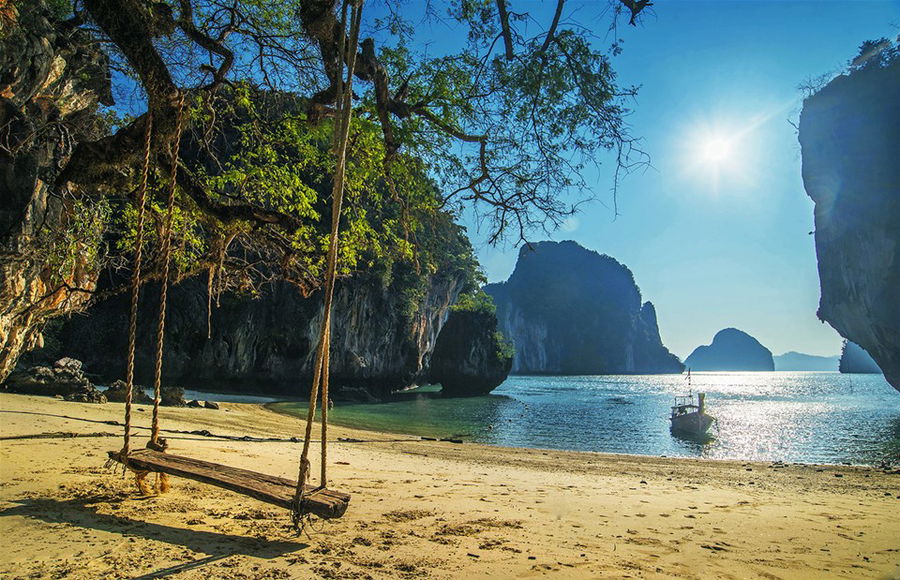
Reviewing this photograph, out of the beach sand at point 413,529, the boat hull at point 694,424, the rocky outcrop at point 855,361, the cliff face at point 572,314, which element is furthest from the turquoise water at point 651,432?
the rocky outcrop at point 855,361

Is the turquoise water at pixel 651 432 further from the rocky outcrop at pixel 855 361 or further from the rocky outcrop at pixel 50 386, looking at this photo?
the rocky outcrop at pixel 855 361

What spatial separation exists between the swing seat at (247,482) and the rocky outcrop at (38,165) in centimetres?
332

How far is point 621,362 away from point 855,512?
159328 mm

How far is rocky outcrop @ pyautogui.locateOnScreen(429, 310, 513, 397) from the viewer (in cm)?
5328

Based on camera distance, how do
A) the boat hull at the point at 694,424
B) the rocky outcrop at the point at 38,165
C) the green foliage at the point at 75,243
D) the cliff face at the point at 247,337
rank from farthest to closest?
the cliff face at the point at 247,337
the boat hull at the point at 694,424
the green foliage at the point at 75,243
the rocky outcrop at the point at 38,165

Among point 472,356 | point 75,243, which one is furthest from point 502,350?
point 75,243

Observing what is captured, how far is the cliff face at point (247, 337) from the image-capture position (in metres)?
28.5

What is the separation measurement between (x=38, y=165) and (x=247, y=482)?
223 inches

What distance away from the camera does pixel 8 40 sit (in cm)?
513

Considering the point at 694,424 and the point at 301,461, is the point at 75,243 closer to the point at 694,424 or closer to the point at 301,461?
the point at 301,461

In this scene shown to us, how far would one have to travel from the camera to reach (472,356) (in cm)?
5375

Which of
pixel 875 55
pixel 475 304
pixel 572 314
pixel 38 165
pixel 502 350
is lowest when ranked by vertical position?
pixel 502 350

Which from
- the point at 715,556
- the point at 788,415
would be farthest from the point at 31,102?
the point at 788,415

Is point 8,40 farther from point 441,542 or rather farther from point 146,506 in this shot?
point 441,542
